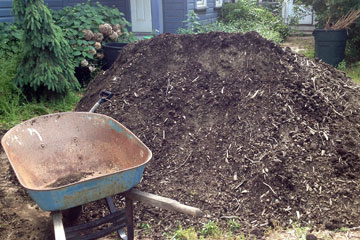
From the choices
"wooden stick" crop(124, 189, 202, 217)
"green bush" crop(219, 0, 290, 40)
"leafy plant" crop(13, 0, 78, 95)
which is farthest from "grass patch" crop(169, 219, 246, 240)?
"green bush" crop(219, 0, 290, 40)

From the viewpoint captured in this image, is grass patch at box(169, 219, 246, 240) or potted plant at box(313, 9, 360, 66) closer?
grass patch at box(169, 219, 246, 240)

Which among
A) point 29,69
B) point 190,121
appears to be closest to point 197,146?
point 190,121

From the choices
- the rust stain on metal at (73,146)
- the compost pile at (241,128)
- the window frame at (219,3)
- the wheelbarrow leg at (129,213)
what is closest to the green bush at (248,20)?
the window frame at (219,3)

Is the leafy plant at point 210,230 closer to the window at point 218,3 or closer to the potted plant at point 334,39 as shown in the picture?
the potted plant at point 334,39

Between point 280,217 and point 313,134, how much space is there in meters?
0.98

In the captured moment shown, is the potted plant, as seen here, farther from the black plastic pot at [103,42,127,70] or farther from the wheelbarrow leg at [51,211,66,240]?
the wheelbarrow leg at [51,211,66,240]

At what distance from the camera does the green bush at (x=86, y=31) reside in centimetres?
718

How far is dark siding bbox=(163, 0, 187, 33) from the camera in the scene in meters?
10.3

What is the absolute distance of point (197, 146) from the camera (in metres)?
3.99

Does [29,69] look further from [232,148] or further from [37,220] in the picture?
[232,148]

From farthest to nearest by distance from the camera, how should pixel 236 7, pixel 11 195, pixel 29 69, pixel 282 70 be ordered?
pixel 236 7
pixel 29 69
pixel 282 70
pixel 11 195

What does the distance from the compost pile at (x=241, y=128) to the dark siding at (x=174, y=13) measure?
5.49 m

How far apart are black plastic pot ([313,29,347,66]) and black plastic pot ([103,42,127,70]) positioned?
4524 millimetres

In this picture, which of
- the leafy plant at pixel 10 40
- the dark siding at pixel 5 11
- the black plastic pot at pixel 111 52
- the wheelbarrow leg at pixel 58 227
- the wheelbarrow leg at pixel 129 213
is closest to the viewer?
the wheelbarrow leg at pixel 58 227
